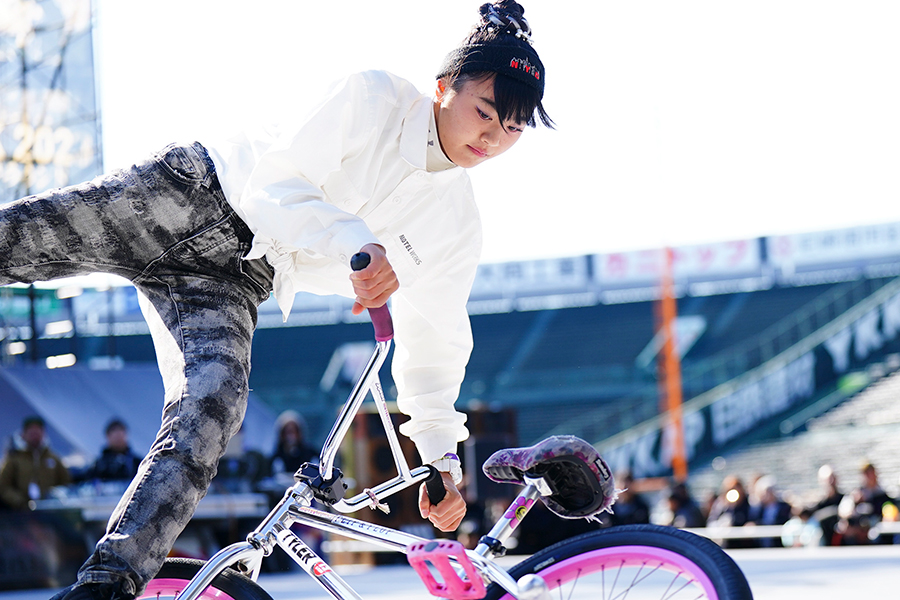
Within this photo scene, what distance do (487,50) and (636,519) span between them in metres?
7.08

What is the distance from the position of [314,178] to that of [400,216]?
0.72ft

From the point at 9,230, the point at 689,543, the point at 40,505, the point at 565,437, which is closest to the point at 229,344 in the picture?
the point at 9,230

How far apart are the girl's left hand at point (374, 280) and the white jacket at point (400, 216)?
242mm

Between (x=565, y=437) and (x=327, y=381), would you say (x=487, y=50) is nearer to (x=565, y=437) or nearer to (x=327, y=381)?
(x=565, y=437)

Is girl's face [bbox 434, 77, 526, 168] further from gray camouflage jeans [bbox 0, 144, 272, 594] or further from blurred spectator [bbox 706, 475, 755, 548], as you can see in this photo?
blurred spectator [bbox 706, 475, 755, 548]

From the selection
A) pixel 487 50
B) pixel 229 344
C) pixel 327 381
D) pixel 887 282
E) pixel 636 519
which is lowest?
pixel 636 519

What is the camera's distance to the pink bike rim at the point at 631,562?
122 cm

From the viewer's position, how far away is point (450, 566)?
4.14 feet

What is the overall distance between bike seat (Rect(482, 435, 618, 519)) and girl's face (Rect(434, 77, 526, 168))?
0.56m

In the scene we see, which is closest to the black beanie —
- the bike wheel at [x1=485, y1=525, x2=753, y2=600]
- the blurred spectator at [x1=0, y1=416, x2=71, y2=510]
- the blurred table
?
the bike wheel at [x1=485, y1=525, x2=753, y2=600]

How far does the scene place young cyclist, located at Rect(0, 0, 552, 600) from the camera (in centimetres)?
148

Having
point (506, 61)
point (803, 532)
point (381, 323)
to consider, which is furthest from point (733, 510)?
point (381, 323)

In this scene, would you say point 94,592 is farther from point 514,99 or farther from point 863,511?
point 863,511

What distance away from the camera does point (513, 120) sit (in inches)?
64.8
